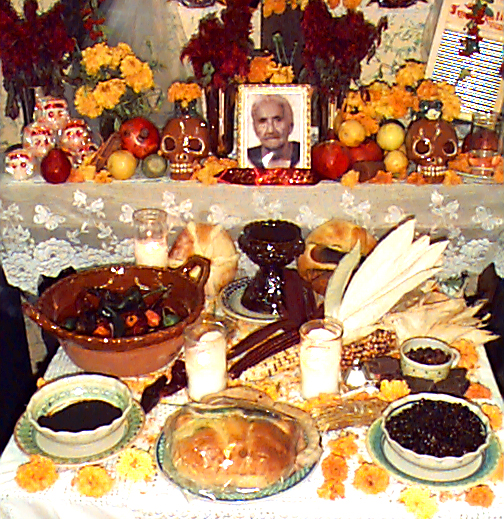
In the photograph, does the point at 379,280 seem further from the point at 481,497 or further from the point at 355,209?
the point at 355,209

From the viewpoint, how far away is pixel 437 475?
107 cm

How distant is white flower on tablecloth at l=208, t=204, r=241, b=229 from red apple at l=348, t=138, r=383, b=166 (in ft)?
1.31

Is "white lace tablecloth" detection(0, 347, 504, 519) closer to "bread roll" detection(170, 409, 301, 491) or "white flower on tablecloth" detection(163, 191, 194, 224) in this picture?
"bread roll" detection(170, 409, 301, 491)

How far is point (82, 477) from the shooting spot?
108 centimetres

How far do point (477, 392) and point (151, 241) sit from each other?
0.79m

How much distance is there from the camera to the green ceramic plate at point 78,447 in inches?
43.9

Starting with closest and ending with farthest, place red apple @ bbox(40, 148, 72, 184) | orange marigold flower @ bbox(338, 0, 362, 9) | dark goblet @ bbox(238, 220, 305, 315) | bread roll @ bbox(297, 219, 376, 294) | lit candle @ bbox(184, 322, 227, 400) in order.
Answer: lit candle @ bbox(184, 322, 227, 400), dark goblet @ bbox(238, 220, 305, 315), bread roll @ bbox(297, 219, 376, 294), red apple @ bbox(40, 148, 72, 184), orange marigold flower @ bbox(338, 0, 362, 9)

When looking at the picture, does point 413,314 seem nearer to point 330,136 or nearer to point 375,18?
point 330,136

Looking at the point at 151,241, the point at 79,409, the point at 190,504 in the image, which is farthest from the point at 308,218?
the point at 190,504

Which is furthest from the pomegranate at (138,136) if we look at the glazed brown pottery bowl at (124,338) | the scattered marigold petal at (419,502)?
the scattered marigold petal at (419,502)

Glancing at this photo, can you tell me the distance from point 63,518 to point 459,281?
4.97 feet

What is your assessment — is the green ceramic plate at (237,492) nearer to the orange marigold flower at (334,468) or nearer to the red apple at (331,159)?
the orange marigold flower at (334,468)

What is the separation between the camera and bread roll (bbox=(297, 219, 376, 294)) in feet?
5.42

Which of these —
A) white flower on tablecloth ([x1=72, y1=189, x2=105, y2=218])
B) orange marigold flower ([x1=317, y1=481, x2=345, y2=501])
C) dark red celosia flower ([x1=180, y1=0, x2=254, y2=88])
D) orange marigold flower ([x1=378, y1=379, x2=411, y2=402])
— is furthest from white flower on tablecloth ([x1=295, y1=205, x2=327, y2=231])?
orange marigold flower ([x1=317, y1=481, x2=345, y2=501])
